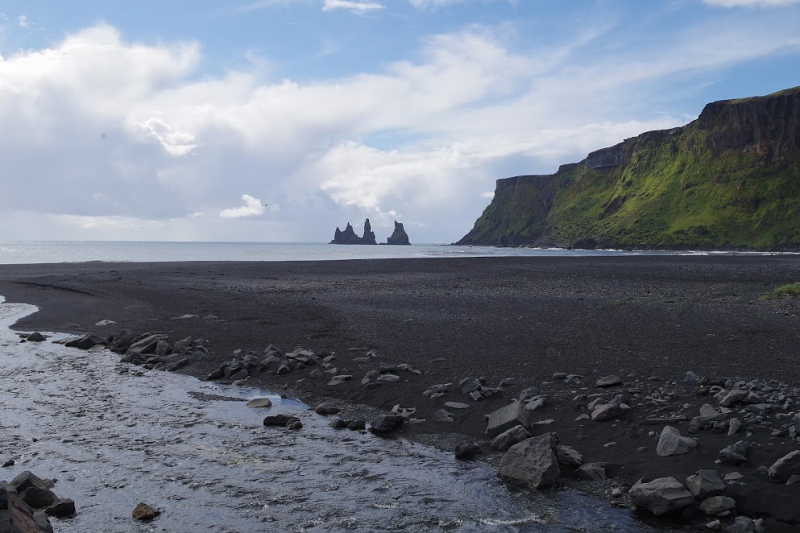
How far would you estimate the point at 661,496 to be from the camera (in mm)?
7867

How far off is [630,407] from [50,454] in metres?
10.4

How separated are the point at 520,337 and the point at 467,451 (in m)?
9.38

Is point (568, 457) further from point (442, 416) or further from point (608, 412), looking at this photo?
point (442, 416)

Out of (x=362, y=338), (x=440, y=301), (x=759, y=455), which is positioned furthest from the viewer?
(x=440, y=301)

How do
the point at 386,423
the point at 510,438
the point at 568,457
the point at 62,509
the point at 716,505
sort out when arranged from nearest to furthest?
the point at 716,505, the point at 62,509, the point at 568,457, the point at 510,438, the point at 386,423

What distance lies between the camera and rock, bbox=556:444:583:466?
9438 mm

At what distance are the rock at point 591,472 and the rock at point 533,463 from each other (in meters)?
0.35

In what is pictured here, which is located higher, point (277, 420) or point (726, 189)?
point (726, 189)

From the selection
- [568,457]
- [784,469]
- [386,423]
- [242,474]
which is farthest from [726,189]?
[242,474]

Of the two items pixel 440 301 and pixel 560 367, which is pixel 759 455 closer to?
pixel 560 367

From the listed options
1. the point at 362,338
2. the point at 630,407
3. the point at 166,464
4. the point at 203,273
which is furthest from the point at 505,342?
the point at 203,273

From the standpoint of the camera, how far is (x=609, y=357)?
15633 mm

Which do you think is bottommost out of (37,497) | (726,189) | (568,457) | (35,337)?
(568,457)

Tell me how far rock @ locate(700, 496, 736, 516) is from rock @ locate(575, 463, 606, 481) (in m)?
1.55
